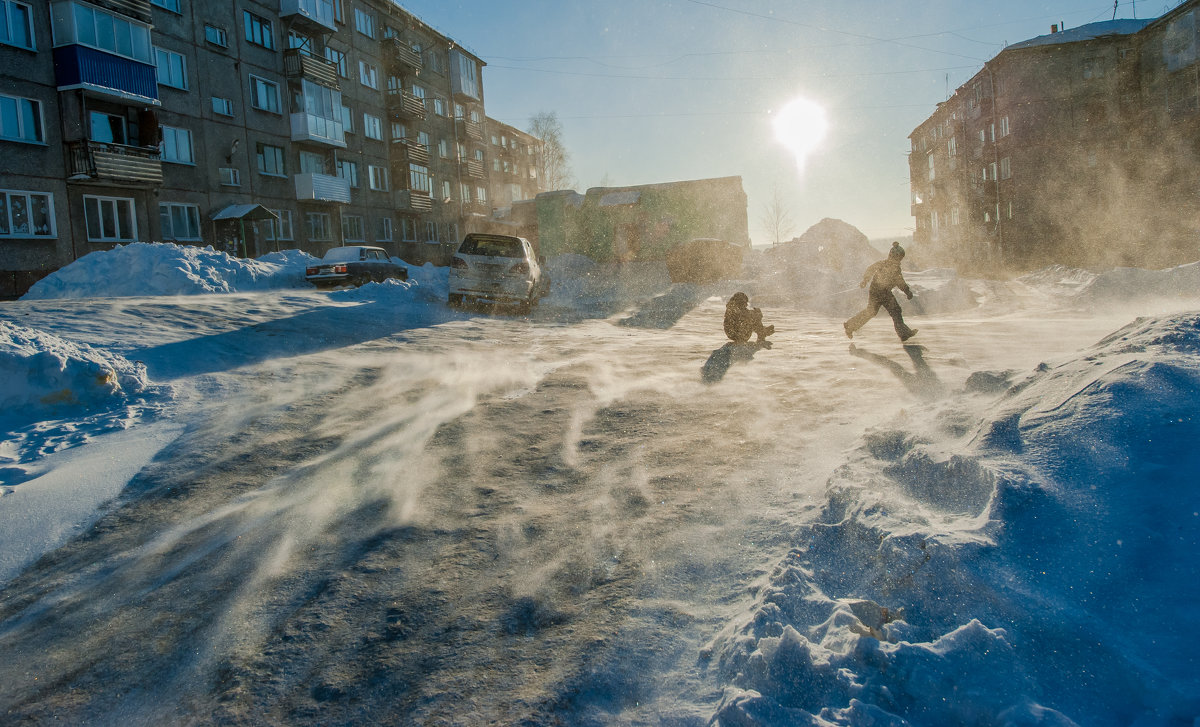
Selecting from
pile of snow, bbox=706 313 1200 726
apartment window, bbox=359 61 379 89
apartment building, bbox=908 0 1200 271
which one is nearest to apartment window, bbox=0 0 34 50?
apartment window, bbox=359 61 379 89

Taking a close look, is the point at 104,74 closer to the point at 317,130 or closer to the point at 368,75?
the point at 317,130

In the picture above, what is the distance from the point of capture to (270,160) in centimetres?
2530

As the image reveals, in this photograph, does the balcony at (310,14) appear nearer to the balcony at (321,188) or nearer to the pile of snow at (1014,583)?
the balcony at (321,188)

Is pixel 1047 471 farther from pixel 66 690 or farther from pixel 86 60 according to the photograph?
pixel 86 60

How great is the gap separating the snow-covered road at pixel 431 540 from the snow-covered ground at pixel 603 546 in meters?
0.02

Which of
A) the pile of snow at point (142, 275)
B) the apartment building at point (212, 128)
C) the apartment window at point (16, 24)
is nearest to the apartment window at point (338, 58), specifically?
the apartment building at point (212, 128)

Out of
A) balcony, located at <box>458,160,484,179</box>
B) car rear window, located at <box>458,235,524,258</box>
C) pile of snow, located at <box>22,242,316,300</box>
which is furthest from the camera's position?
A: balcony, located at <box>458,160,484,179</box>

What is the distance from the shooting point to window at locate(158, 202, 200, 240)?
20.7 meters

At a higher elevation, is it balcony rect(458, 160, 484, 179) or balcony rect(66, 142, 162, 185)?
balcony rect(458, 160, 484, 179)

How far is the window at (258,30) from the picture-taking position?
2441 cm

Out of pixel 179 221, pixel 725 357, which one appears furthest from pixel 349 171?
pixel 725 357

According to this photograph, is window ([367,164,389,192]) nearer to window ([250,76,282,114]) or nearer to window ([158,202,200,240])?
window ([250,76,282,114])

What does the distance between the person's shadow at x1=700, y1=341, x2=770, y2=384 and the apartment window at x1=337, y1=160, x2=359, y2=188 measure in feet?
85.0

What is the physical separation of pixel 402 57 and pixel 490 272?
26316 millimetres
